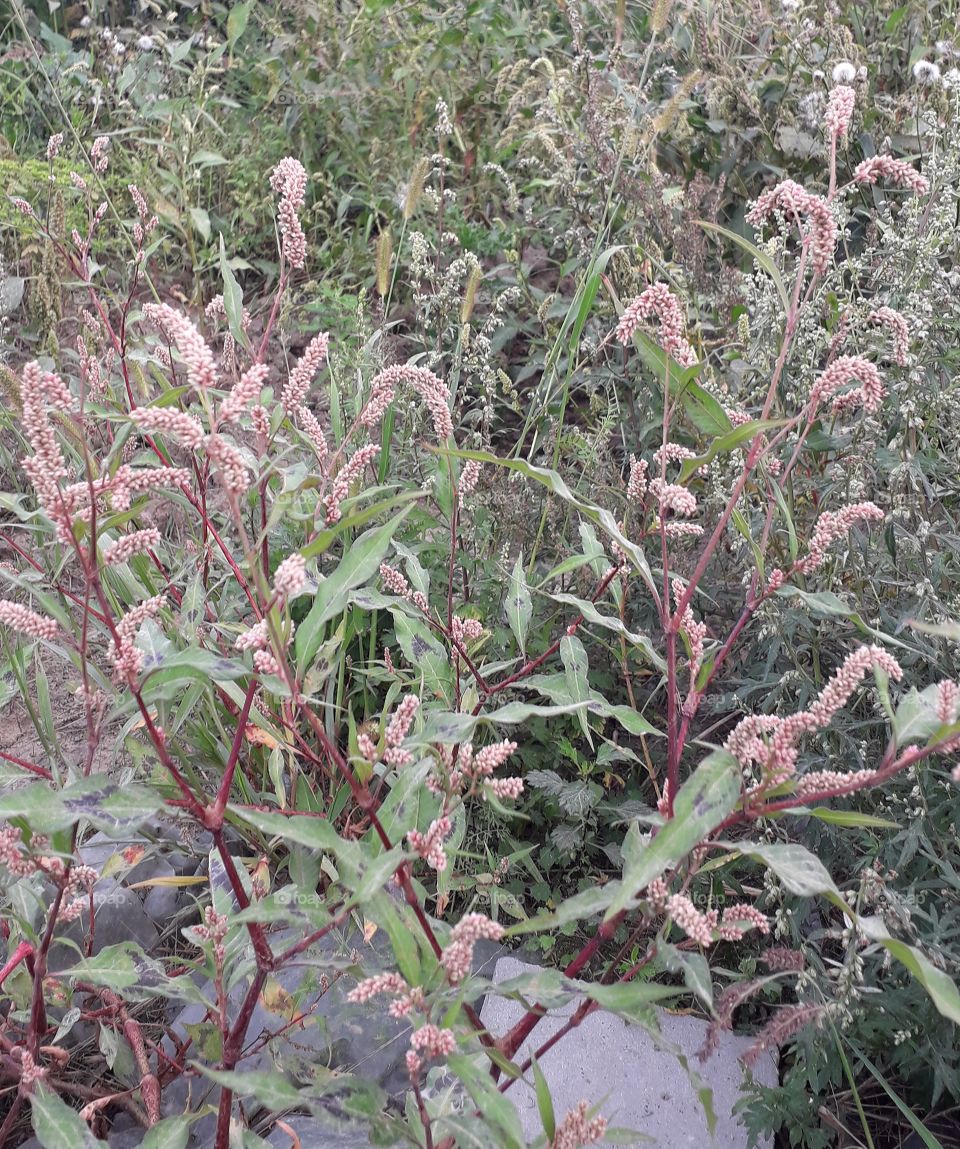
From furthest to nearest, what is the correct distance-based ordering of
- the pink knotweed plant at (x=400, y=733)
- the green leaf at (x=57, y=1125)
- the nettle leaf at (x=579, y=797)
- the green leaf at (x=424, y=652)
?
the nettle leaf at (x=579, y=797) → the green leaf at (x=424, y=652) → the green leaf at (x=57, y=1125) → the pink knotweed plant at (x=400, y=733)

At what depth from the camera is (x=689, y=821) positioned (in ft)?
3.74

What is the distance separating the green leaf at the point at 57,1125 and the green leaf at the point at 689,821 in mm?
736

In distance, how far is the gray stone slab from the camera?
1.92m

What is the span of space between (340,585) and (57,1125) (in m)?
0.75

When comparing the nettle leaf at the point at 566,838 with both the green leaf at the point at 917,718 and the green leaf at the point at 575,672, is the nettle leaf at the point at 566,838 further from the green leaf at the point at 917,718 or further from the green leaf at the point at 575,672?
the green leaf at the point at 917,718

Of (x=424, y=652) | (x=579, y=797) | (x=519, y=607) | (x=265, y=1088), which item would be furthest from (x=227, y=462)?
(x=579, y=797)

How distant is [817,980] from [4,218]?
3.39m

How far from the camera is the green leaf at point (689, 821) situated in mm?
1109

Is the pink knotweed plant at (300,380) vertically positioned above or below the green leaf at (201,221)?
above

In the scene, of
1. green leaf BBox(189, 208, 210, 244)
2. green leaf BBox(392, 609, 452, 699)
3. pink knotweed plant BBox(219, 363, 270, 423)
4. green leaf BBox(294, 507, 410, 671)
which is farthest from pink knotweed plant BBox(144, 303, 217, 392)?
green leaf BBox(189, 208, 210, 244)

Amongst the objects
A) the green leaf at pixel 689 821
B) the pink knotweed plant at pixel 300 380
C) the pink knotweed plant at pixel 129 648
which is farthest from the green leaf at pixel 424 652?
the green leaf at pixel 689 821

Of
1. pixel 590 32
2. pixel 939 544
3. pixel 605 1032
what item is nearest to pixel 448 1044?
pixel 605 1032

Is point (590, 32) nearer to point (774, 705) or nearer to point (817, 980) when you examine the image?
point (774, 705)

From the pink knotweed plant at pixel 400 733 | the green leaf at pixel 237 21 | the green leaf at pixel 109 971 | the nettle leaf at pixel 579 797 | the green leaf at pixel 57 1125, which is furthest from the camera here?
the green leaf at pixel 237 21
